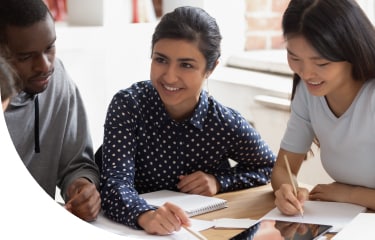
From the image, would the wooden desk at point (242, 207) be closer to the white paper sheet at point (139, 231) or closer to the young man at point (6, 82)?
the white paper sheet at point (139, 231)

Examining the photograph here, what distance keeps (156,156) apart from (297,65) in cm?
20

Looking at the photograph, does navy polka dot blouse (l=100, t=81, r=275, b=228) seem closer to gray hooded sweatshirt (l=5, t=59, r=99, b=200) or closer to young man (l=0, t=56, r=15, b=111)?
gray hooded sweatshirt (l=5, t=59, r=99, b=200)

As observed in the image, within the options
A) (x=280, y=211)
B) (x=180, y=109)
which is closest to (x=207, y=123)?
(x=180, y=109)

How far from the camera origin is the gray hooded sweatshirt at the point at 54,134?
713 millimetres

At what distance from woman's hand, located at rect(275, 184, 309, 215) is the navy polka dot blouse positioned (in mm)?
101

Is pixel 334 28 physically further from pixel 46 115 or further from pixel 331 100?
pixel 46 115

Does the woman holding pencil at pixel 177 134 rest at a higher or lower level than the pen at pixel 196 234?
higher

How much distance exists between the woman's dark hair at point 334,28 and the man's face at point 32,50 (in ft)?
0.80

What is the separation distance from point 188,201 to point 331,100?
202mm

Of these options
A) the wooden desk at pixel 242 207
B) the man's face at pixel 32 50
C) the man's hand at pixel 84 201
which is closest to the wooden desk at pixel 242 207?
the wooden desk at pixel 242 207

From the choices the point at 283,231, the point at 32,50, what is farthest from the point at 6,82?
the point at 283,231

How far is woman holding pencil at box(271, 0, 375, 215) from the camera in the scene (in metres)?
0.69

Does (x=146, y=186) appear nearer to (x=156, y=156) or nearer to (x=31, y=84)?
(x=156, y=156)

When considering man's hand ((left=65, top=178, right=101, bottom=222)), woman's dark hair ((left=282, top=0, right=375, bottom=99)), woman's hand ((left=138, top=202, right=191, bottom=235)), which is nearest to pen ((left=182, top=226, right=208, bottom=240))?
woman's hand ((left=138, top=202, right=191, bottom=235))
